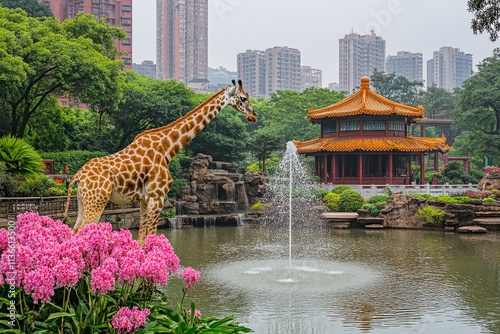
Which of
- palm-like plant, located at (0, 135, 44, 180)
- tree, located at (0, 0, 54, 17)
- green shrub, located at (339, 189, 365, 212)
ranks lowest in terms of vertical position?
green shrub, located at (339, 189, 365, 212)

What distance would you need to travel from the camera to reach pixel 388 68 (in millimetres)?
136000

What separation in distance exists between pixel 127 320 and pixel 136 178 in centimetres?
339

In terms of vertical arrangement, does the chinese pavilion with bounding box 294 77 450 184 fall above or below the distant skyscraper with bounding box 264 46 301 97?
below

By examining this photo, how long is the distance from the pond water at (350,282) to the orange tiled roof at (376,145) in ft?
40.2

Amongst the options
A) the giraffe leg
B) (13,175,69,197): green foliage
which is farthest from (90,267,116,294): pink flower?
(13,175,69,197): green foliage

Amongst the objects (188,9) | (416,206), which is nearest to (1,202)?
(416,206)

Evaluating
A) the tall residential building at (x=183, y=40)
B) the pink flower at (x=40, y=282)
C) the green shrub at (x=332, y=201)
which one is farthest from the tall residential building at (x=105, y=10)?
the pink flower at (x=40, y=282)

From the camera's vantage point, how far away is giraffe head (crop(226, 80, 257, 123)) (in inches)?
363

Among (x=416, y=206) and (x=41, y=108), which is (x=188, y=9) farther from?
(x=416, y=206)

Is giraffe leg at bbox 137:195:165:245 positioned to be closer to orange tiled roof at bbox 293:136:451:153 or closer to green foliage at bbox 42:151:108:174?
green foliage at bbox 42:151:108:174

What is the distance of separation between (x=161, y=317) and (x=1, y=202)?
13164mm

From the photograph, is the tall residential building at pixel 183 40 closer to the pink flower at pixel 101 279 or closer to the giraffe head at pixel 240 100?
the giraffe head at pixel 240 100

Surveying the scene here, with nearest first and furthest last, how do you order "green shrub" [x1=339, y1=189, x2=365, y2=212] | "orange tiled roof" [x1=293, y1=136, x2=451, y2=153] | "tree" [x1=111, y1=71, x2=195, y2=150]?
"green shrub" [x1=339, y1=189, x2=365, y2=212] < "orange tiled roof" [x1=293, y1=136, x2=451, y2=153] < "tree" [x1=111, y1=71, x2=195, y2=150]

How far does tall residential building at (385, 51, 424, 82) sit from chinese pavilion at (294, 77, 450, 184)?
98211 millimetres
